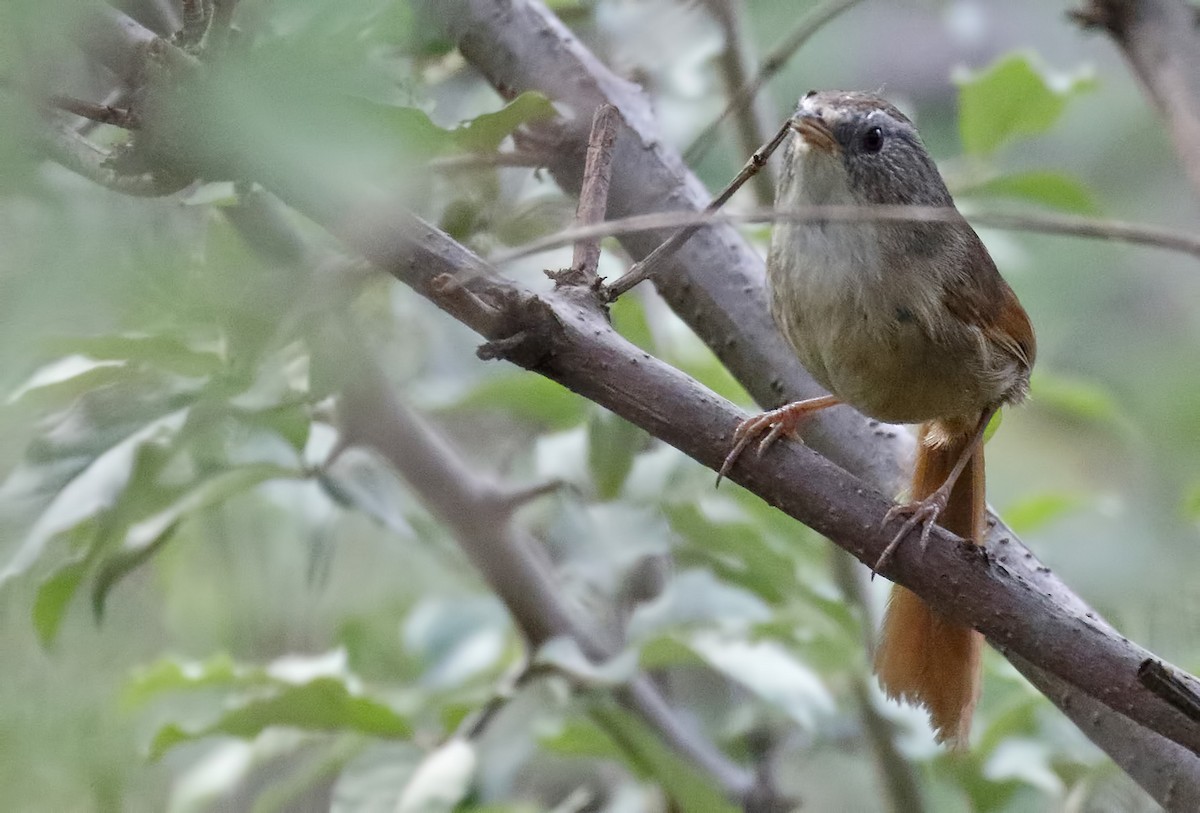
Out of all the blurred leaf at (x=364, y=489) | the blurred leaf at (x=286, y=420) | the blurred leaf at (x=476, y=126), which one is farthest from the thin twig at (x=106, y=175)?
the blurred leaf at (x=364, y=489)

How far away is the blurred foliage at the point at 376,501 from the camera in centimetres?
61

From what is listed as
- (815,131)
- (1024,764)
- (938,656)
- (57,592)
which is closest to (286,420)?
(57,592)

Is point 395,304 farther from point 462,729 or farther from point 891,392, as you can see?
point 891,392

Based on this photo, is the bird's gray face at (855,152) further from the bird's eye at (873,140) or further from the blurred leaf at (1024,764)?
the blurred leaf at (1024,764)

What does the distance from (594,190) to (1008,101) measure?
3.61 feet

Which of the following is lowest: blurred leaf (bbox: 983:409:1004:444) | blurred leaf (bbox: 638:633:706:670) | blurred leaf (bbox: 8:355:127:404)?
blurred leaf (bbox: 638:633:706:670)

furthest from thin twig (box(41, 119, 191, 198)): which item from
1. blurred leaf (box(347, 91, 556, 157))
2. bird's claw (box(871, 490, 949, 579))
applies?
bird's claw (box(871, 490, 949, 579))

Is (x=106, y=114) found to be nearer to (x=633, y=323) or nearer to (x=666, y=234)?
(x=666, y=234)

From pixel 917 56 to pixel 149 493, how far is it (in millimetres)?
4708

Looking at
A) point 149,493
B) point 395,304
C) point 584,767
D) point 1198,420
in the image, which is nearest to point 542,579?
point 395,304

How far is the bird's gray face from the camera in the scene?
62.3 inches

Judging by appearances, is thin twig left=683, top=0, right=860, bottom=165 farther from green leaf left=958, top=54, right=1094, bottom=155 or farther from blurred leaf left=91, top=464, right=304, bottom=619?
blurred leaf left=91, top=464, right=304, bottom=619

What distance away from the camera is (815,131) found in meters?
1.56

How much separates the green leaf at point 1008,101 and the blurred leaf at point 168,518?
1210mm
